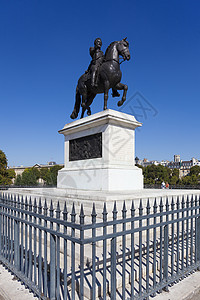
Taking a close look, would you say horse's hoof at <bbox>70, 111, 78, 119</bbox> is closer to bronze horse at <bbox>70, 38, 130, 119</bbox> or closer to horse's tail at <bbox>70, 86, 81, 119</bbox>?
horse's tail at <bbox>70, 86, 81, 119</bbox>

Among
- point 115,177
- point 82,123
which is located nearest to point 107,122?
point 82,123

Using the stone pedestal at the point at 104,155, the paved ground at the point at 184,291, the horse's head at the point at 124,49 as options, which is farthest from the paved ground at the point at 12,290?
the horse's head at the point at 124,49

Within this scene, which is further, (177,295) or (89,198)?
(89,198)

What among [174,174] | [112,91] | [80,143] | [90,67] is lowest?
[174,174]

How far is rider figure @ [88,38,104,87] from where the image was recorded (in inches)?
344

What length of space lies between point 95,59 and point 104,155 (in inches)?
159

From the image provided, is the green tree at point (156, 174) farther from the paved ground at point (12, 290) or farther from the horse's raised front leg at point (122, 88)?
the paved ground at point (12, 290)

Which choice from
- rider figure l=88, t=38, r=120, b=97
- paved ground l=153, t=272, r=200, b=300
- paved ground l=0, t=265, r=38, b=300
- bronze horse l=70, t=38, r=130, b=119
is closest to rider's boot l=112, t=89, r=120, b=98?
rider figure l=88, t=38, r=120, b=97

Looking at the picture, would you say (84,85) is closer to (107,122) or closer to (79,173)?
(107,122)

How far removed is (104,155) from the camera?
26.3 ft

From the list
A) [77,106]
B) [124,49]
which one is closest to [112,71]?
[124,49]

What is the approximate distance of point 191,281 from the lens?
11.9 feet

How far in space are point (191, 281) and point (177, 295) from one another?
24.1 inches

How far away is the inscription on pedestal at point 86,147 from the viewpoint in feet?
27.7
